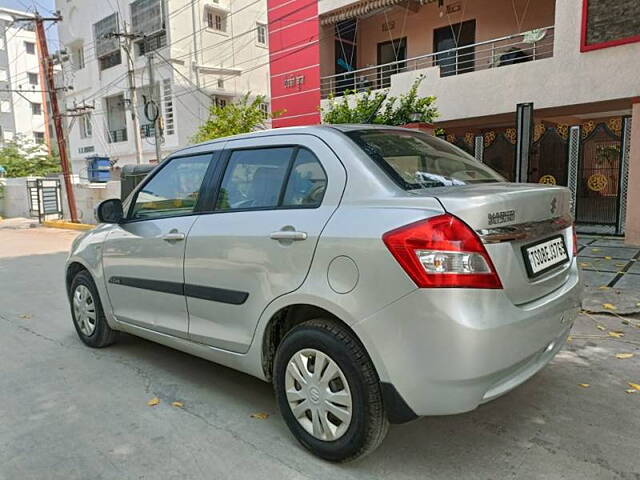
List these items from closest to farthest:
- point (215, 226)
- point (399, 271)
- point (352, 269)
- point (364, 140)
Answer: point (399, 271) → point (352, 269) → point (364, 140) → point (215, 226)

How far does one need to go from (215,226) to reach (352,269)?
1.10 meters

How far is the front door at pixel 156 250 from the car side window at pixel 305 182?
32.1 inches

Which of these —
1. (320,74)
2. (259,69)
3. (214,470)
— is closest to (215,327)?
(214,470)

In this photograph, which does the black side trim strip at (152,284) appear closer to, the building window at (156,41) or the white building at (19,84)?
the building window at (156,41)

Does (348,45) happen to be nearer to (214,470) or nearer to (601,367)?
(601,367)

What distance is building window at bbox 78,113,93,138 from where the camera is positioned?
28.4 metres

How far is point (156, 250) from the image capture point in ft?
11.2

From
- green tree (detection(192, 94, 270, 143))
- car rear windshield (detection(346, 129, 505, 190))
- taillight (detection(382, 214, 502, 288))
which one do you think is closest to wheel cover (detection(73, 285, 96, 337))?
car rear windshield (detection(346, 129, 505, 190))

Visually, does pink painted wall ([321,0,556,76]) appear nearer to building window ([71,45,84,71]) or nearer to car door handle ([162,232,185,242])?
car door handle ([162,232,185,242])

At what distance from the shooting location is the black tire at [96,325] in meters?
4.16

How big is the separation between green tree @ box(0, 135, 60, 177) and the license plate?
32971mm

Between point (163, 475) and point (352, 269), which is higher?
point (352, 269)

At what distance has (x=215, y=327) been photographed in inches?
120

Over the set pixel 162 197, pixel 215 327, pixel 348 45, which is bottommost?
pixel 215 327
